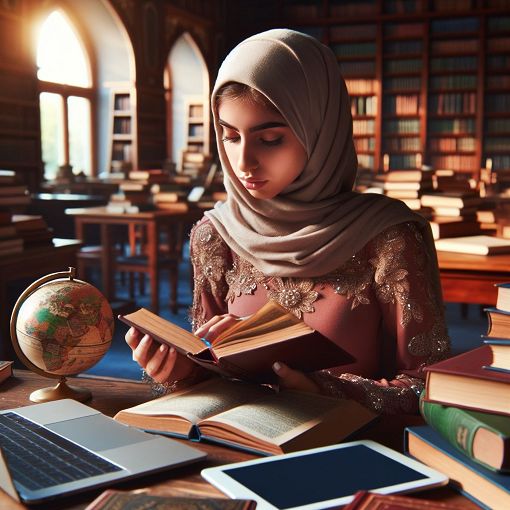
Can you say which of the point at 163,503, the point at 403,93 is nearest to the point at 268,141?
the point at 163,503

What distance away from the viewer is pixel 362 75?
10.2 metres

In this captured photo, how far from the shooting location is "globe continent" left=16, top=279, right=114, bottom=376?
1.15 metres

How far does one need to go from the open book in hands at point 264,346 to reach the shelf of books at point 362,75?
9.25 metres

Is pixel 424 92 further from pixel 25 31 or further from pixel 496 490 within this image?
pixel 496 490

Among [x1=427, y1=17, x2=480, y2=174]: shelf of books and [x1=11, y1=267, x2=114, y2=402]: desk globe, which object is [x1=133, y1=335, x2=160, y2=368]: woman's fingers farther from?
[x1=427, y1=17, x2=480, y2=174]: shelf of books

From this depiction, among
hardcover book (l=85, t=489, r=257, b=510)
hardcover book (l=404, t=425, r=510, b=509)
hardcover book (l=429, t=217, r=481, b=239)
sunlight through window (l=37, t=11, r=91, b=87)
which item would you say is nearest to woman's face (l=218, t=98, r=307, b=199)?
hardcover book (l=404, t=425, r=510, b=509)

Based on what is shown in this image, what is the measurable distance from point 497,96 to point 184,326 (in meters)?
6.51

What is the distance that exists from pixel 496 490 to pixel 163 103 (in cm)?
923

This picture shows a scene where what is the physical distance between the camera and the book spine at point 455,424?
78 cm

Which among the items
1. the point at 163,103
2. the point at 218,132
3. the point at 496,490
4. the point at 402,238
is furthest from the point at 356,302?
the point at 163,103

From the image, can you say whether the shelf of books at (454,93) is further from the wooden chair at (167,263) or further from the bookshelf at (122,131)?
the wooden chair at (167,263)

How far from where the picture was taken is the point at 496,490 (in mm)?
747

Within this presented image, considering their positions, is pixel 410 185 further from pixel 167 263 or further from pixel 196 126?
pixel 196 126

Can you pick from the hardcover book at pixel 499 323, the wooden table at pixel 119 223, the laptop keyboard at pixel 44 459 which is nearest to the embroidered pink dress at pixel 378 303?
the hardcover book at pixel 499 323
